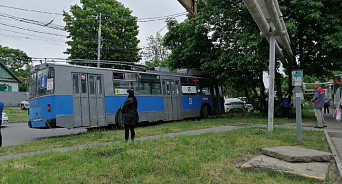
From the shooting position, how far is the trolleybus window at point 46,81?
10.8 meters

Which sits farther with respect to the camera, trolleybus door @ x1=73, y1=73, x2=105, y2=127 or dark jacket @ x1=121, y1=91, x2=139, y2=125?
trolleybus door @ x1=73, y1=73, x2=105, y2=127

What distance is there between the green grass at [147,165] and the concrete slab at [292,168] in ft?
0.55

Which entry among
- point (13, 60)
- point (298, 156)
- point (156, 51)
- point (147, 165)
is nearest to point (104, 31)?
point (156, 51)

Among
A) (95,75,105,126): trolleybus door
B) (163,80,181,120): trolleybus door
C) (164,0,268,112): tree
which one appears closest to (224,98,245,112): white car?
(164,0,268,112): tree

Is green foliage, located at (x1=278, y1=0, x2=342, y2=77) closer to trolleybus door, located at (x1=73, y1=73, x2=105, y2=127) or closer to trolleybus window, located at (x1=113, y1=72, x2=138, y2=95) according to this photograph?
trolleybus window, located at (x1=113, y1=72, x2=138, y2=95)

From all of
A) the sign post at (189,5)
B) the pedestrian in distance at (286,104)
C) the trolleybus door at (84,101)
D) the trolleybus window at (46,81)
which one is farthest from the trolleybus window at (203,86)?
the sign post at (189,5)

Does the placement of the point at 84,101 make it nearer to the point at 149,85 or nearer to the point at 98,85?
the point at 98,85

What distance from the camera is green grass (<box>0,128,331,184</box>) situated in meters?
4.57

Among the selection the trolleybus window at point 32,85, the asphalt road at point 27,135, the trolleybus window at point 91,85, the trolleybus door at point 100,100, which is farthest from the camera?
the trolleybus door at point 100,100

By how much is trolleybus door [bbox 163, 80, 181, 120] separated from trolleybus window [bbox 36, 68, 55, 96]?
6.40 meters

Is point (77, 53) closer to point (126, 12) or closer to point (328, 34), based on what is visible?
point (126, 12)

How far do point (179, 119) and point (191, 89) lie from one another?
2081 mm

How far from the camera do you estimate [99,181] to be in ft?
14.9

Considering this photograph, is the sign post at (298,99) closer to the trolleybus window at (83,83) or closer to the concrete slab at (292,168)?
the concrete slab at (292,168)
